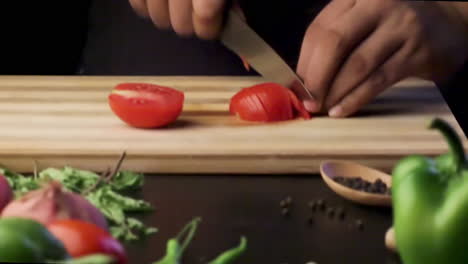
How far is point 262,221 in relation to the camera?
1186 millimetres

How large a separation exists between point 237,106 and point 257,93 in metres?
0.04

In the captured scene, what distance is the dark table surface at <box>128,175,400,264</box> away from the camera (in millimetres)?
1085

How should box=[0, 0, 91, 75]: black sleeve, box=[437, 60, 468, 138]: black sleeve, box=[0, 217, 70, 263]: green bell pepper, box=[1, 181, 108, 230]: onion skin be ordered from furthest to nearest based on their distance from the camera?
box=[0, 0, 91, 75]: black sleeve < box=[437, 60, 468, 138]: black sleeve < box=[1, 181, 108, 230]: onion skin < box=[0, 217, 70, 263]: green bell pepper

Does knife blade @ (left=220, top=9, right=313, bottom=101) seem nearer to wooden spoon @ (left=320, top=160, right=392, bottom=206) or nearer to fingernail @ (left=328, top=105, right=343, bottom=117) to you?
fingernail @ (left=328, top=105, right=343, bottom=117)

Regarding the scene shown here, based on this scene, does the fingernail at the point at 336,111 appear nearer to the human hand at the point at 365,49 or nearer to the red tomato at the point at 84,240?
the human hand at the point at 365,49

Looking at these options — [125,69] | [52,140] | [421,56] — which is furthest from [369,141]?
[125,69]

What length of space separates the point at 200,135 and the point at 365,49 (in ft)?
1.17

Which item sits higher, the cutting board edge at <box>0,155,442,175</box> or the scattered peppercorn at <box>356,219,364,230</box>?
the scattered peppercorn at <box>356,219,364,230</box>

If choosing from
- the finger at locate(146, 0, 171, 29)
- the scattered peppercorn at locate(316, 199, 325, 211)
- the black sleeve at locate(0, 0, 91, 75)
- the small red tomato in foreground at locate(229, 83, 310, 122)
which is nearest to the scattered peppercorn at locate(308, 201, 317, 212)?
the scattered peppercorn at locate(316, 199, 325, 211)

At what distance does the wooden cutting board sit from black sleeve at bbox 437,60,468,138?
9 cm

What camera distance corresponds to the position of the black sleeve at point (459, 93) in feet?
6.13

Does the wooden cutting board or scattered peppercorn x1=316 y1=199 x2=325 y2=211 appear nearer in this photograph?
scattered peppercorn x1=316 y1=199 x2=325 y2=211

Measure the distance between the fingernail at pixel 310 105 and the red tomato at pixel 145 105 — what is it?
207 millimetres

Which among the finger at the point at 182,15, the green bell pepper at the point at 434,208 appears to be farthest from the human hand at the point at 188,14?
the green bell pepper at the point at 434,208
